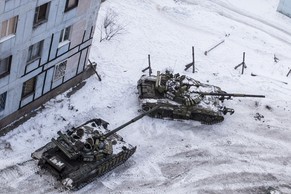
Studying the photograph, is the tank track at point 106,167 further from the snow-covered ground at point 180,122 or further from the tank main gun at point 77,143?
the tank main gun at point 77,143

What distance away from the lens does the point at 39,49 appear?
36.8m

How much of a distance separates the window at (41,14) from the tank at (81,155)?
6359mm

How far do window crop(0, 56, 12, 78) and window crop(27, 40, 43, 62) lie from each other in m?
1.60

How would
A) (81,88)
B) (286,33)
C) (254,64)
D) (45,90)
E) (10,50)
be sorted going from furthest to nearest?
(286,33), (254,64), (81,88), (45,90), (10,50)

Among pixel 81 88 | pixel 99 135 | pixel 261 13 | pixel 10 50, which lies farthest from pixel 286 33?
pixel 10 50

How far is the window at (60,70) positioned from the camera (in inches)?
1551

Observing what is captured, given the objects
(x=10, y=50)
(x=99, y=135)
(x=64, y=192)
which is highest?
(x=10, y=50)

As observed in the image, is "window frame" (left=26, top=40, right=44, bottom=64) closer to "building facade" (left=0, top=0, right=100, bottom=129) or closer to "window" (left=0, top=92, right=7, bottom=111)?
"building facade" (left=0, top=0, right=100, bottom=129)

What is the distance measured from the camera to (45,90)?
39406 mm

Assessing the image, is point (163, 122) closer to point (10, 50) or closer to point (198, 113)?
point (198, 113)

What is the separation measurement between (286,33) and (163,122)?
1945 centimetres

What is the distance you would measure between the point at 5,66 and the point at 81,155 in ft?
21.2

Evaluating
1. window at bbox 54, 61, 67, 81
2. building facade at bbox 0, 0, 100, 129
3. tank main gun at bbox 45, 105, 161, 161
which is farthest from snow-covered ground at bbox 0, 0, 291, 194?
tank main gun at bbox 45, 105, 161, 161

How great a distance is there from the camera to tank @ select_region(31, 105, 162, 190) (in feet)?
112
